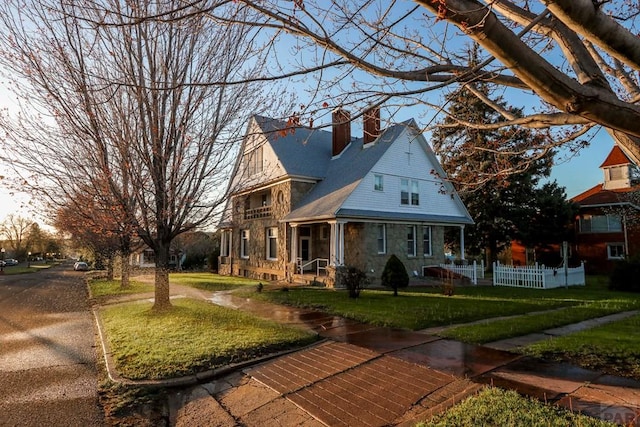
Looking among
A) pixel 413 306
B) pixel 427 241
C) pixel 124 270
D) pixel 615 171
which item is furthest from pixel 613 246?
pixel 124 270

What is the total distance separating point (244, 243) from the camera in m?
27.7

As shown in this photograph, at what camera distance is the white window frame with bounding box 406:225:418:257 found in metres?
20.6

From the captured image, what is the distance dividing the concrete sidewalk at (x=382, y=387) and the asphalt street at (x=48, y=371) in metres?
1.31

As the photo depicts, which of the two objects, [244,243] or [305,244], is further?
[244,243]

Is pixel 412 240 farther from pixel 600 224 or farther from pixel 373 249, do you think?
pixel 600 224

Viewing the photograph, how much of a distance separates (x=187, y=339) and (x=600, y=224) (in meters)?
32.3

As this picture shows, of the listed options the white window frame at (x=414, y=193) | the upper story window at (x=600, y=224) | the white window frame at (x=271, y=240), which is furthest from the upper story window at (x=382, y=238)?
the upper story window at (x=600, y=224)

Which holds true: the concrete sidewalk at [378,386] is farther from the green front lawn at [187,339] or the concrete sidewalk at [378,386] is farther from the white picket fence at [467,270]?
the white picket fence at [467,270]

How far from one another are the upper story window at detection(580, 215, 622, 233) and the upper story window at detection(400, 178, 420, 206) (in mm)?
16891

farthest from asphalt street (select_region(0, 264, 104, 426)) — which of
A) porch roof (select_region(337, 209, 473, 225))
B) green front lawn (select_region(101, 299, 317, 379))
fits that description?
porch roof (select_region(337, 209, 473, 225))

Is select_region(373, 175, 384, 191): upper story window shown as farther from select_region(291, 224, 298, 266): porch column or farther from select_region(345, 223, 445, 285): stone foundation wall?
select_region(291, 224, 298, 266): porch column

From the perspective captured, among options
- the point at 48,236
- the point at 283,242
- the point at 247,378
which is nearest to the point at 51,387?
the point at 247,378

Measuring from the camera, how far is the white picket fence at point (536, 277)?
17328mm

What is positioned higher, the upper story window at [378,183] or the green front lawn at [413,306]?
the upper story window at [378,183]
